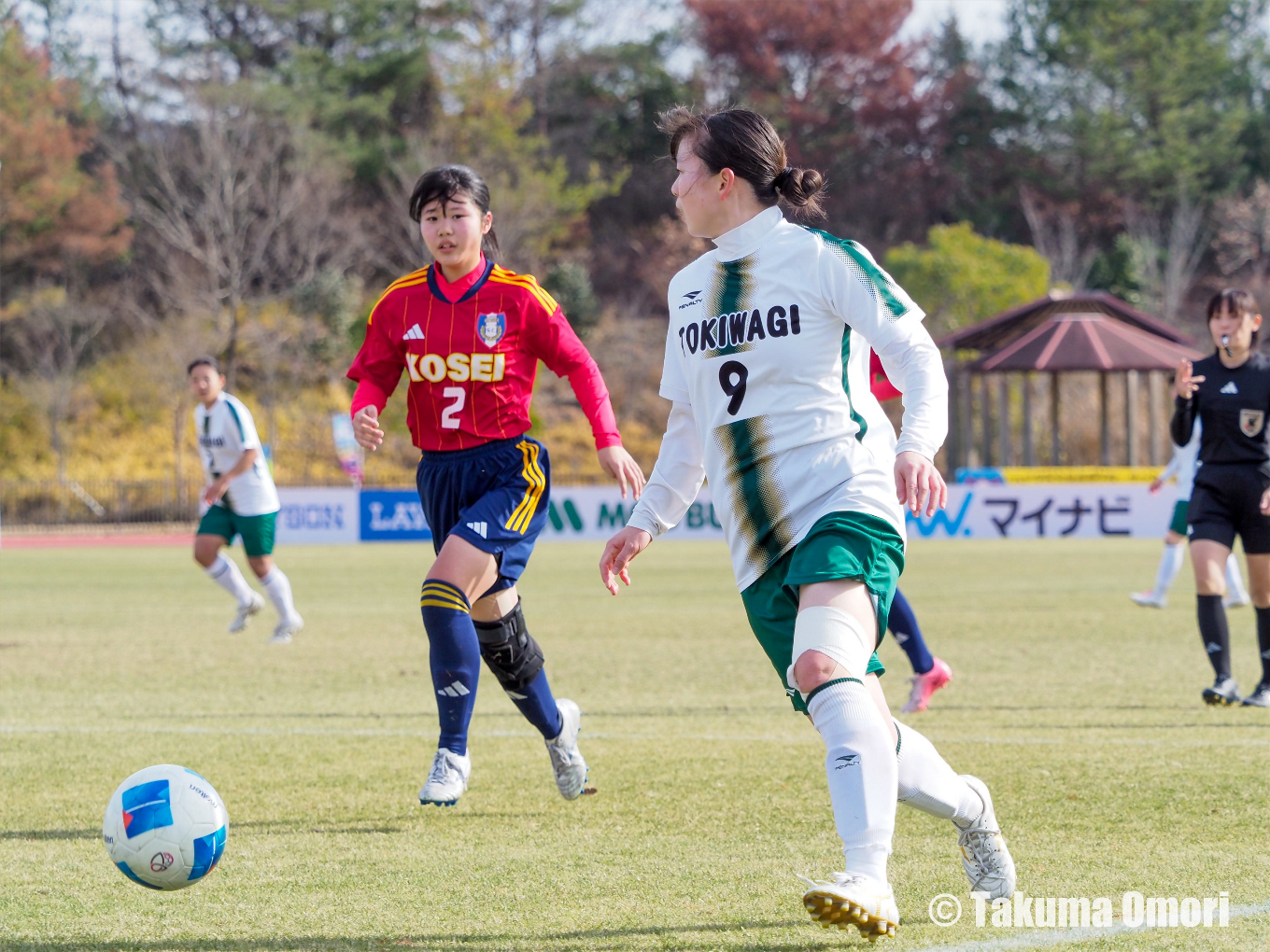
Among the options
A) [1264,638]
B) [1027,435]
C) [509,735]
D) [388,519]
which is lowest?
[388,519]

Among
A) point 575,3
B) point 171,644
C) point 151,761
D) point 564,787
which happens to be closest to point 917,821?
point 564,787

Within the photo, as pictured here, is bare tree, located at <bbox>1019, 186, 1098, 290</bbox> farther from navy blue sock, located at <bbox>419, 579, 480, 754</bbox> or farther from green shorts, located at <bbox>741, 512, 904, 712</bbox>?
green shorts, located at <bbox>741, 512, 904, 712</bbox>

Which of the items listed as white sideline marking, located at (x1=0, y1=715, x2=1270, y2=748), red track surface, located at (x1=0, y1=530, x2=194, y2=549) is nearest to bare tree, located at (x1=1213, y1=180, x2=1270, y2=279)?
red track surface, located at (x1=0, y1=530, x2=194, y2=549)

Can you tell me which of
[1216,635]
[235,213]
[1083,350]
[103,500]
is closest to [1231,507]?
[1216,635]

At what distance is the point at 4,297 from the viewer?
148 feet

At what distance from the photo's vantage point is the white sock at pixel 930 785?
3.41 metres

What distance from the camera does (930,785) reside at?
3445 mm

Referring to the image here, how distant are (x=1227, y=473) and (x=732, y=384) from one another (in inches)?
176

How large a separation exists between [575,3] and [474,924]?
51194 millimetres

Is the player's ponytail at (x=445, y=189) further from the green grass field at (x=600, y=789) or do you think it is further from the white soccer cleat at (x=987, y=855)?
the white soccer cleat at (x=987, y=855)

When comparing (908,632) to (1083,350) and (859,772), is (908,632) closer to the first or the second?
(859,772)

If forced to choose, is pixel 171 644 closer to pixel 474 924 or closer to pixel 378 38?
pixel 474 924

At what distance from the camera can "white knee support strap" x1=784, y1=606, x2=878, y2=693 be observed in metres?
3.25

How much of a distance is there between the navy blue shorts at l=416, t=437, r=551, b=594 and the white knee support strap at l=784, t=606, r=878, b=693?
203 centimetres
